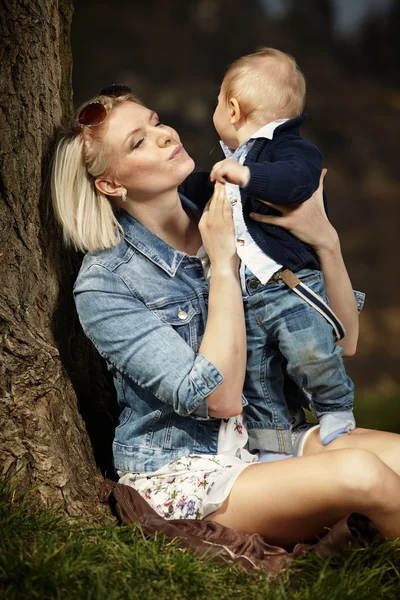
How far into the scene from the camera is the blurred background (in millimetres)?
6918

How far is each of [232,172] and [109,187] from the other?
441mm

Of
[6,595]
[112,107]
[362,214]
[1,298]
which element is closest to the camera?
[6,595]

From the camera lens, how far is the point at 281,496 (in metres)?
2.13

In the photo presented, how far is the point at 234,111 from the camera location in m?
2.50

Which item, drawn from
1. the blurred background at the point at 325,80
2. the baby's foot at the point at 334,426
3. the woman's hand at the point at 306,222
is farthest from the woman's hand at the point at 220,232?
the blurred background at the point at 325,80

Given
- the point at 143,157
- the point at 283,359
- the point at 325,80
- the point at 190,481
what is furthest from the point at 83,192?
the point at 325,80

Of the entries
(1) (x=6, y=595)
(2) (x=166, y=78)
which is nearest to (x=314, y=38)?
(2) (x=166, y=78)

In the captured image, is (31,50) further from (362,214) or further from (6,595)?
(362,214)

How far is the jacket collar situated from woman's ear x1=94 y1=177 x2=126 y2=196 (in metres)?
0.11

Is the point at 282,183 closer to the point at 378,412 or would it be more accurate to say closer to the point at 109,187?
the point at 109,187

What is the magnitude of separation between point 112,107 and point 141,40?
4.85 meters

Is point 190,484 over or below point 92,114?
below

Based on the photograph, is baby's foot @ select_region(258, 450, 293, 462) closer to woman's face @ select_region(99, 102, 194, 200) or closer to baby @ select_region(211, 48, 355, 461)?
baby @ select_region(211, 48, 355, 461)

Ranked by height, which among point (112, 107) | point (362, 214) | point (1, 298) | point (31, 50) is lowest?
point (362, 214)
